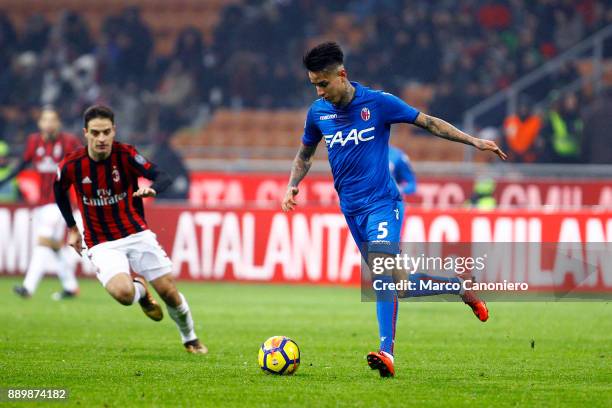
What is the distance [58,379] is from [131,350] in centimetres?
182

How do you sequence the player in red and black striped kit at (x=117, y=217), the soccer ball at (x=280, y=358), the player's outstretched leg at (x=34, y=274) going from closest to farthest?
the soccer ball at (x=280, y=358) → the player in red and black striped kit at (x=117, y=217) → the player's outstretched leg at (x=34, y=274)

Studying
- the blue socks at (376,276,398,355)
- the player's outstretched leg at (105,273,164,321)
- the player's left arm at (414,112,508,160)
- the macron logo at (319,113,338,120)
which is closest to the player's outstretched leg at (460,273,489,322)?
the blue socks at (376,276,398,355)

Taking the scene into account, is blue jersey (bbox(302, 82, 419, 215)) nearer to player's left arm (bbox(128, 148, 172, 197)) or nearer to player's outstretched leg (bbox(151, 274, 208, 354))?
player's left arm (bbox(128, 148, 172, 197))

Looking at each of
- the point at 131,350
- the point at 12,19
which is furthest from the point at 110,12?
the point at 131,350

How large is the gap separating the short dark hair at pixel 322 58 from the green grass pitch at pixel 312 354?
208 cm

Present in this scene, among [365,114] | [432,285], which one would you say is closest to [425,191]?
[432,285]

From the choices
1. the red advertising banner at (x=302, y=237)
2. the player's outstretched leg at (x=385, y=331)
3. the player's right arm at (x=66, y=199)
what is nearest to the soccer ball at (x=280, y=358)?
the player's outstretched leg at (x=385, y=331)

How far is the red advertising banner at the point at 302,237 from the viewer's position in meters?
15.8

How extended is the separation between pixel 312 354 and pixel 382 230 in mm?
1750

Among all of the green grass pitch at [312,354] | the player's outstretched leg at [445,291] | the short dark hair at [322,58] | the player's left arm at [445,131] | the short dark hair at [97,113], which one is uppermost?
the short dark hair at [322,58]

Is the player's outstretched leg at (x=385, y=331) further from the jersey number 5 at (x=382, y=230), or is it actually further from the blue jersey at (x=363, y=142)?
the blue jersey at (x=363, y=142)

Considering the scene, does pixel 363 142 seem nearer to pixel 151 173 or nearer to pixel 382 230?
pixel 382 230

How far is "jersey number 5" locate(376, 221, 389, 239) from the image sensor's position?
773cm

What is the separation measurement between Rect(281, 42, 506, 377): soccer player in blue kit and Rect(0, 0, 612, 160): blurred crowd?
14752 mm
